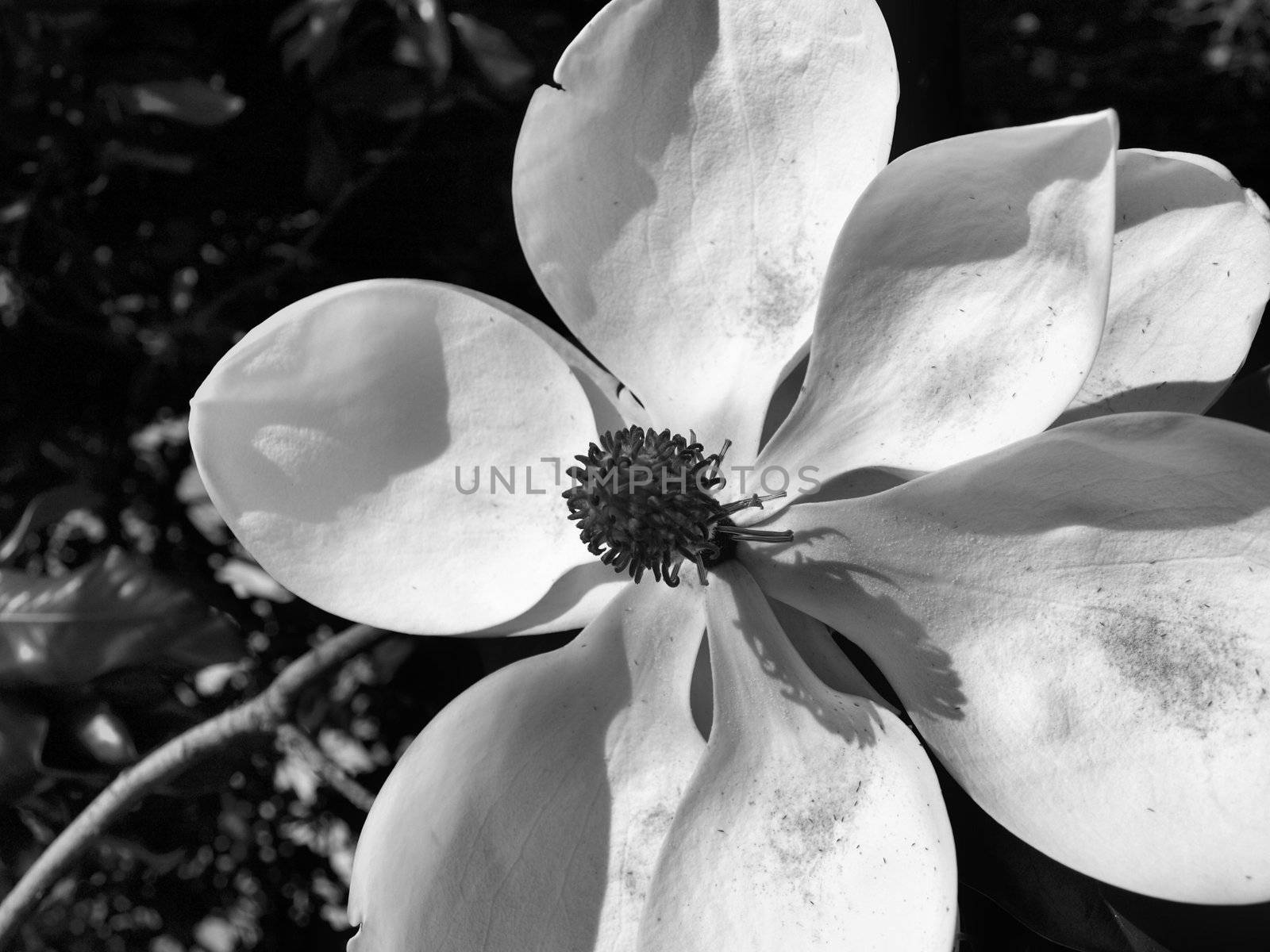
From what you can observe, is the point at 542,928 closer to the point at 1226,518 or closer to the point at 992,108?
the point at 1226,518

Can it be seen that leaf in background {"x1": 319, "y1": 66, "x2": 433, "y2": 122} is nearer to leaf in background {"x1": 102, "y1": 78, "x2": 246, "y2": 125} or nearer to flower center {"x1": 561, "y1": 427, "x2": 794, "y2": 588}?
leaf in background {"x1": 102, "y1": 78, "x2": 246, "y2": 125}

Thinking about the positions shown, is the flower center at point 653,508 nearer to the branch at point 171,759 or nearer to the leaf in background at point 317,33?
the branch at point 171,759

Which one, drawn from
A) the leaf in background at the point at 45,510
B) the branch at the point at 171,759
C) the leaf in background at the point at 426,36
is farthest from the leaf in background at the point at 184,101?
the branch at the point at 171,759

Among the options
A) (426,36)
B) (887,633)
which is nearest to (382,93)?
(426,36)

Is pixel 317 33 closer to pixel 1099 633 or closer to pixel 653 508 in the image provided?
pixel 653 508

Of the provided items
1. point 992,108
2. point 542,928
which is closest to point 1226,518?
point 542,928

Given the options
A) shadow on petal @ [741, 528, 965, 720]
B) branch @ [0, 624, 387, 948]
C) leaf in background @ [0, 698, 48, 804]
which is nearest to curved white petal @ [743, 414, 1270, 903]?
shadow on petal @ [741, 528, 965, 720]

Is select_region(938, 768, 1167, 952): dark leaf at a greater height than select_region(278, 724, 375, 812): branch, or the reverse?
select_region(938, 768, 1167, 952): dark leaf
